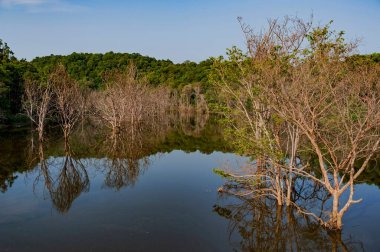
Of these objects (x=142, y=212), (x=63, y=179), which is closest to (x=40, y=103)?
(x=63, y=179)

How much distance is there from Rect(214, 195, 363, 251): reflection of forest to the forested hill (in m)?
93.7

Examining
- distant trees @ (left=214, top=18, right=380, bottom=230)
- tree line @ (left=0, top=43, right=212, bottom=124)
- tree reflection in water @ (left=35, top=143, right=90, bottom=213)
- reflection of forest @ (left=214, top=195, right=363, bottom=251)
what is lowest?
reflection of forest @ (left=214, top=195, right=363, bottom=251)

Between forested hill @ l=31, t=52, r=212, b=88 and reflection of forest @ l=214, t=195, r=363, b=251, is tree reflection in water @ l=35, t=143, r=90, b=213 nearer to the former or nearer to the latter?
reflection of forest @ l=214, t=195, r=363, b=251

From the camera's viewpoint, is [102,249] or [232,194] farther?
[232,194]

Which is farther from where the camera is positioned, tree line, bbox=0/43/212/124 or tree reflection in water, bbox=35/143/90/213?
tree line, bbox=0/43/212/124

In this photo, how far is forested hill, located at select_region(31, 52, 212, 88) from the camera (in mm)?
117688

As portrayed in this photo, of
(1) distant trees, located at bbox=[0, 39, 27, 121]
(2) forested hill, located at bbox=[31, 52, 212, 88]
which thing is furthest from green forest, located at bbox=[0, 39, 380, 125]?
(1) distant trees, located at bbox=[0, 39, 27, 121]

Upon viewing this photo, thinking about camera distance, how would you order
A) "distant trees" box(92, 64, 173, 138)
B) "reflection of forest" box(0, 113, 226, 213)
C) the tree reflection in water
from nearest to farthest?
the tree reflection in water
"reflection of forest" box(0, 113, 226, 213)
"distant trees" box(92, 64, 173, 138)

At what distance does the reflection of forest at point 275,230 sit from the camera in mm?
13305

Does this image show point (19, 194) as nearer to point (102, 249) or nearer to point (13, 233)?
point (13, 233)

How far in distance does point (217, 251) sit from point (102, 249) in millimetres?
4261

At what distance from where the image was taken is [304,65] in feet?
46.1

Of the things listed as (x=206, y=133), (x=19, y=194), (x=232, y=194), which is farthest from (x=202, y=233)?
(x=206, y=133)

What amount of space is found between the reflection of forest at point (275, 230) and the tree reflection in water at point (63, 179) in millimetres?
8083
